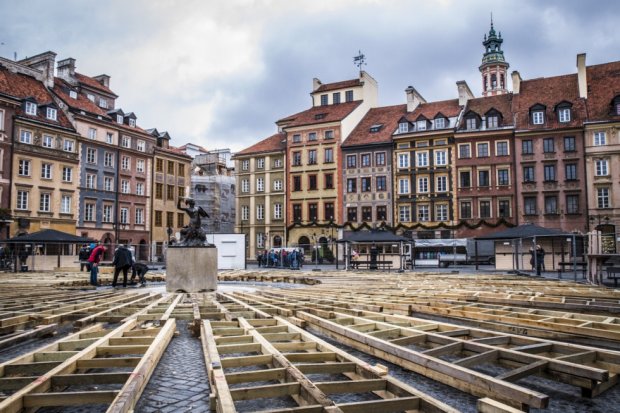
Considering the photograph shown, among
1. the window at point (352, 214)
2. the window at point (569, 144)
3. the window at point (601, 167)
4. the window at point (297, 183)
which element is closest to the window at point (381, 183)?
the window at point (352, 214)

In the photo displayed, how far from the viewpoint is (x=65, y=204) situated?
44281 mm

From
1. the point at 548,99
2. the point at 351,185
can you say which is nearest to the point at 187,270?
the point at 351,185

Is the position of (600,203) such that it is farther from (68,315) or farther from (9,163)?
(9,163)

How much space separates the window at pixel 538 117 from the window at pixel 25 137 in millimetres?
40848

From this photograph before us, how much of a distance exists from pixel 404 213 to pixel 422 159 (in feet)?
16.9

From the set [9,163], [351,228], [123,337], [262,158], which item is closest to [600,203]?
[351,228]

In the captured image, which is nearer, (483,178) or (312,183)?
(483,178)

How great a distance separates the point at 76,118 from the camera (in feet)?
150

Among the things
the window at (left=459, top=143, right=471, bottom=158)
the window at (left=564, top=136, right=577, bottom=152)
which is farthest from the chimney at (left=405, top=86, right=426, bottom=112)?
the window at (left=564, top=136, right=577, bottom=152)

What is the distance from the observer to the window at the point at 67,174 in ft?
145

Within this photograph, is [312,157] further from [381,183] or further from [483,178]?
[483,178]

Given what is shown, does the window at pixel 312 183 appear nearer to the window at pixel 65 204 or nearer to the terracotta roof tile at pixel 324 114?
the terracotta roof tile at pixel 324 114

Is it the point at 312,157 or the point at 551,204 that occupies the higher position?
the point at 312,157

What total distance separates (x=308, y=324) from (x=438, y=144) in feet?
131
